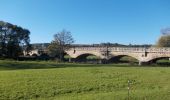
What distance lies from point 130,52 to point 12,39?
31.1 meters

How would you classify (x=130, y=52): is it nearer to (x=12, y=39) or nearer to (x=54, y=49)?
(x=54, y=49)

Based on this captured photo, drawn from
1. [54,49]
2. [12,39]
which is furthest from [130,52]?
[12,39]

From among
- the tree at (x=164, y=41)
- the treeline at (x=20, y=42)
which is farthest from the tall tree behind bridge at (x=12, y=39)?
the tree at (x=164, y=41)

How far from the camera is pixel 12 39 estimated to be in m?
99.8

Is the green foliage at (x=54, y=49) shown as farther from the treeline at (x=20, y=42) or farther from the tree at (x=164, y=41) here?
the tree at (x=164, y=41)

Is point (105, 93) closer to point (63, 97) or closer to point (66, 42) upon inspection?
point (63, 97)

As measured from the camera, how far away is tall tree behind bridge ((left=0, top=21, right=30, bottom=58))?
9500cm

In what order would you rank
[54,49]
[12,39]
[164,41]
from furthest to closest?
[164,41]
[54,49]
[12,39]

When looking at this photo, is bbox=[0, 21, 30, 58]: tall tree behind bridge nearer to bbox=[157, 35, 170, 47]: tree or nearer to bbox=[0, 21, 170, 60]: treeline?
bbox=[0, 21, 170, 60]: treeline

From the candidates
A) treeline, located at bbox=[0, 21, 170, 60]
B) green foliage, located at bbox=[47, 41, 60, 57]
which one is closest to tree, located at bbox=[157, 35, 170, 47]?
treeline, located at bbox=[0, 21, 170, 60]

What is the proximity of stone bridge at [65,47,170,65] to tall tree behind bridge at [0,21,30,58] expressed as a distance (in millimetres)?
18056

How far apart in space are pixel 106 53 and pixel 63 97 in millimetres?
86867

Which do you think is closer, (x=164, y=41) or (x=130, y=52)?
(x=130, y=52)

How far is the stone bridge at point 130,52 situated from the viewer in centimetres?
9331
